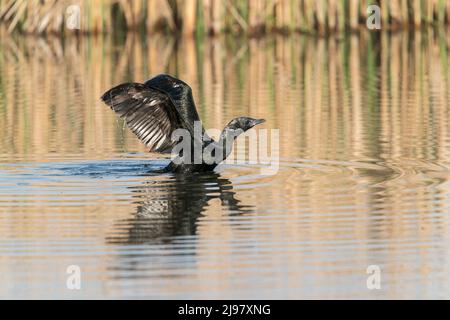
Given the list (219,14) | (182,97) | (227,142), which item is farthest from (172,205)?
(219,14)

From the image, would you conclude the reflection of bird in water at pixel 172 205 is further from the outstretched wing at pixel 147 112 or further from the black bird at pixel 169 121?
the outstretched wing at pixel 147 112

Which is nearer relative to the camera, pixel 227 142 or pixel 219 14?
pixel 227 142

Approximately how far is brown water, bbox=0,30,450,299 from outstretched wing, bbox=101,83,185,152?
354 millimetres

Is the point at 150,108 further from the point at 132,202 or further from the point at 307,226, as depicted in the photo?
the point at 307,226

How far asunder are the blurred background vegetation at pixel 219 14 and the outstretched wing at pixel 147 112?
14154 mm

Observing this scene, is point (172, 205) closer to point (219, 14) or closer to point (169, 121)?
point (169, 121)

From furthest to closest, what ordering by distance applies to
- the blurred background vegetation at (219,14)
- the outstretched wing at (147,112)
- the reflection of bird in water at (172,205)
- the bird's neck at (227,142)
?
the blurred background vegetation at (219,14)
the bird's neck at (227,142)
the outstretched wing at (147,112)
the reflection of bird in water at (172,205)

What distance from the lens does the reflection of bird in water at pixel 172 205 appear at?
29.9ft

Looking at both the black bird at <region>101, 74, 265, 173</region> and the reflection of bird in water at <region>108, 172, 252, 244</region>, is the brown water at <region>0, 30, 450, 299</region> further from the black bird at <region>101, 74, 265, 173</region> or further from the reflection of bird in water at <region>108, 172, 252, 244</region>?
the black bird at <region>101, 74, 265, 173</region>

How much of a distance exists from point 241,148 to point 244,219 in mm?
3897

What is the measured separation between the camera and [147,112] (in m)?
11.4

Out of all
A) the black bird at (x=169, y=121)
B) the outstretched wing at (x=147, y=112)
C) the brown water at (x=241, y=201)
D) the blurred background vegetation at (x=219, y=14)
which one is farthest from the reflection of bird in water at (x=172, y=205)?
the blurred background vegetation at (x=219, y=14)

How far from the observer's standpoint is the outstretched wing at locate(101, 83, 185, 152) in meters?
11.1

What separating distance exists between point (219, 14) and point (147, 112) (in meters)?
15.1
